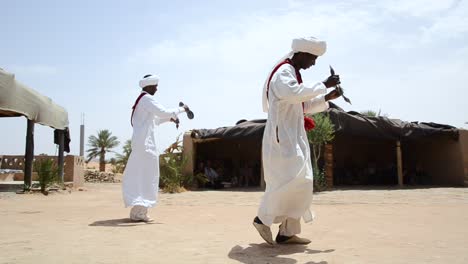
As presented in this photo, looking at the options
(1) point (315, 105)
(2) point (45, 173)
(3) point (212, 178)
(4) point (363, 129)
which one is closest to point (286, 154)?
(1) point (315, 105)

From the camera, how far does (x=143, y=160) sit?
568 centimetres

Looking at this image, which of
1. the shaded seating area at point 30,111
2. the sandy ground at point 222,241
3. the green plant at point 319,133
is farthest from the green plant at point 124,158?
the sandy ground at point 222,241

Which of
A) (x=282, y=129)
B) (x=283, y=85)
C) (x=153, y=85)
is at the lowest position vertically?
(x=282, y=129)

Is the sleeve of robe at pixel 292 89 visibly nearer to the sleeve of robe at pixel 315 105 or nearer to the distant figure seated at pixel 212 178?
the sleeve of robe at pixel 315 105

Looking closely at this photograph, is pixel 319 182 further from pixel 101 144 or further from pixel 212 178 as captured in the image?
pixel 101 144

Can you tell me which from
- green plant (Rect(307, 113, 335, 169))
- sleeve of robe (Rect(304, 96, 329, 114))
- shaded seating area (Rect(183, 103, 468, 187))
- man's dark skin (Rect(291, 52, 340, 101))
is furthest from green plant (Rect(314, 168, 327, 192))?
man's dark skin (Rect(291, 52, 340, 101))

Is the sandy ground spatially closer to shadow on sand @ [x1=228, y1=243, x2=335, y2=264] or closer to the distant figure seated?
shadow on sand @ [x1=228, y1=243, x2=335, y2=264]

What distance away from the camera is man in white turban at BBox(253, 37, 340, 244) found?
3.49 meters

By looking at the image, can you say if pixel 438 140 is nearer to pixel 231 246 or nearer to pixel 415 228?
pixel 415 228

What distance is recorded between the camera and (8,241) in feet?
12.5

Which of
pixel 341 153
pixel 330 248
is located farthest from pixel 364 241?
pixel 341 153

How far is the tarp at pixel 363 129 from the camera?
13.5 metres

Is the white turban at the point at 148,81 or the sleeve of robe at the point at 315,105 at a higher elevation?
the white turban at the point at 148,81

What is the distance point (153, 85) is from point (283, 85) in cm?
285
